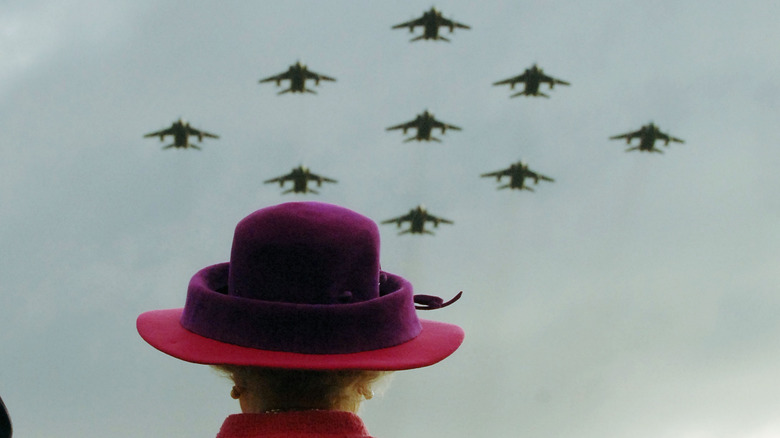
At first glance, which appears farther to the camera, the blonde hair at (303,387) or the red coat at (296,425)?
the blonde hair at (303,387)

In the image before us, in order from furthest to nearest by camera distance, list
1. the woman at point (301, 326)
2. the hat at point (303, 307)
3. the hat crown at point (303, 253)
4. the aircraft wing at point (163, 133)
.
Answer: the aircraft wing at point (163, 133) < the hat crown at point (303, 253) < the hat at point (303, 307) < the woman at point (301, 326)

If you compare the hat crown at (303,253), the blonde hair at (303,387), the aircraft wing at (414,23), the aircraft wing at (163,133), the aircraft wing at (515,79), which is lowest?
the blonde hair at (303,387)

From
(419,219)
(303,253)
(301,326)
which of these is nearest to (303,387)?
(301,326)

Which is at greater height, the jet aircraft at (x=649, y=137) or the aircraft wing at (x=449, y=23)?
the aircraft wing at (x=449, y=23)

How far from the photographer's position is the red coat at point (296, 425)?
6.55 metres

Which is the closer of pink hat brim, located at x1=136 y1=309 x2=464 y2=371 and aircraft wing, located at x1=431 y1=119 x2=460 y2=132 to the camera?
pink hat brim, located at x1=136 y1=309 x2=464 y2=371

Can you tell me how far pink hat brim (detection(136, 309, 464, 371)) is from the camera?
6891 millimetres

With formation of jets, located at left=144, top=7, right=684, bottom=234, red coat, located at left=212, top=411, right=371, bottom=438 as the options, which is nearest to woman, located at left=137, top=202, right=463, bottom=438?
red coat, located at left=212, top=411, right=371, bottom=438

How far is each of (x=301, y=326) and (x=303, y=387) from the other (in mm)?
533

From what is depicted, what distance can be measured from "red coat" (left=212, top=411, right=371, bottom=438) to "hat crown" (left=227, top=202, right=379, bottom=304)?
1.18 metres

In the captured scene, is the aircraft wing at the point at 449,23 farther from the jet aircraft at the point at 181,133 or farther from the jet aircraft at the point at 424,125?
the jet aircraft at the point at 181,133

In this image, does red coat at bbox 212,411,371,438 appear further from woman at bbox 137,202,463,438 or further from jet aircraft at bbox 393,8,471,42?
jet aircraft at bbox 393,8,471,42

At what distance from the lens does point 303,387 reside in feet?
22.6

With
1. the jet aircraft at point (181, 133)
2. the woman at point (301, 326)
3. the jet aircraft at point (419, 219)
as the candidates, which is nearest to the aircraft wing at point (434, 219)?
the jet aircraft at point (419, 219)
